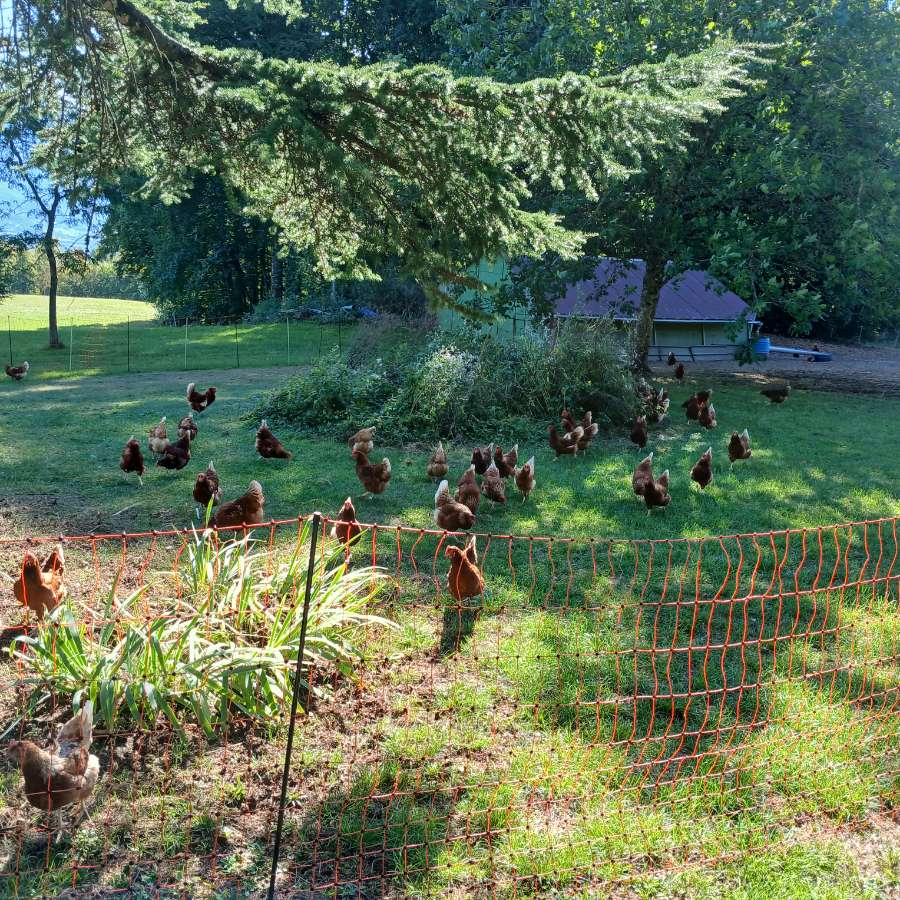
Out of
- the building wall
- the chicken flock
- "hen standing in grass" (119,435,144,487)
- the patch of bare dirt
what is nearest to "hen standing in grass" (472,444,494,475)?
the chicken flock

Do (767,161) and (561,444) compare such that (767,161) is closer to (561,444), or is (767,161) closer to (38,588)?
(561,444)

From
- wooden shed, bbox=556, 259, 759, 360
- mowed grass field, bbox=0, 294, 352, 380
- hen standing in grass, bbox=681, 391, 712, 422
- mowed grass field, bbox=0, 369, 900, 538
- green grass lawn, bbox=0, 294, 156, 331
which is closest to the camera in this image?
mowed grass field, bbox=0, 369, 900, 538

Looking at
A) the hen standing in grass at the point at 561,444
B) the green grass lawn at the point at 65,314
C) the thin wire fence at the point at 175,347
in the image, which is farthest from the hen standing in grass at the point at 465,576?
the green grass lawn at the point at 65,314

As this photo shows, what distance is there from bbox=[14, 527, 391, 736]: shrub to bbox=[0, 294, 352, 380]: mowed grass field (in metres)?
15.6

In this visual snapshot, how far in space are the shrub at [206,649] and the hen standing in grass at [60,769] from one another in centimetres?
40

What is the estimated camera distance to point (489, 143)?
18.2 feet

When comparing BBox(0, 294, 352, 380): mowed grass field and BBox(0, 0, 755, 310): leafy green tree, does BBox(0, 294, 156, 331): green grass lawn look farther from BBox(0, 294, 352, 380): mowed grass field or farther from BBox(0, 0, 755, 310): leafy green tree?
BBox(0, 0, 755, 310): leafy green tree

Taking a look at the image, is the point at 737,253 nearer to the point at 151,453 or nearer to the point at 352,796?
the point at 151,453

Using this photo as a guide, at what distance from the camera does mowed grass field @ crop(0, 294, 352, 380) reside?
2055cm

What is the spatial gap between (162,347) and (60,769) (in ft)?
72.7

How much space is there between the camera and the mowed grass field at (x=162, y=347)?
2055 centimetres

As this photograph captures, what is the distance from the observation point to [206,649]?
3.94m

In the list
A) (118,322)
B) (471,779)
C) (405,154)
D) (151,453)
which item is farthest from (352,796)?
(118,322)

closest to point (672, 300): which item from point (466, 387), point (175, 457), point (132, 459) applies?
point (466, 387)
